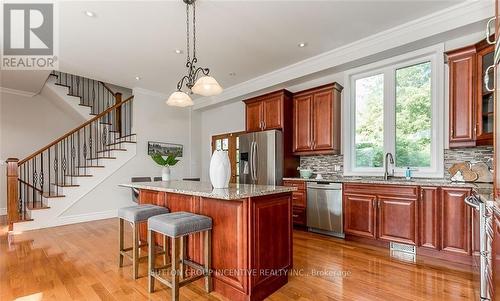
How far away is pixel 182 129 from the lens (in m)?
6.78

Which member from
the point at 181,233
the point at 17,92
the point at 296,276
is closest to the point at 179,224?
the point at 181,233

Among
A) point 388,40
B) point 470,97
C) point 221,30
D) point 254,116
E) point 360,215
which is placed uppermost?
point 221,30

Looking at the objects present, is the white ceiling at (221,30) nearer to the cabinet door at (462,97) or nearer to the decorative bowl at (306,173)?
the cabinet door at (462,97)

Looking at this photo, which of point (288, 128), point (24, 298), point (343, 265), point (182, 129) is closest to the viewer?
point (24, 298)

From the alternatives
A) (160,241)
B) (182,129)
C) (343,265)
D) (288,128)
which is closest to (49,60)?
(182,129)

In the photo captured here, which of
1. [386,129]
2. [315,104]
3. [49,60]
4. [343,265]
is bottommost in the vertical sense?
[343,265]

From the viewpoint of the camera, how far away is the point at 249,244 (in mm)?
2012

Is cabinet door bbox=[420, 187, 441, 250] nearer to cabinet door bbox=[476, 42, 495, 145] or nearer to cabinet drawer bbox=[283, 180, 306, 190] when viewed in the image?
cabinet door bbox=[476, 42, 495, 145]

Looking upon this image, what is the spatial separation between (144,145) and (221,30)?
3702 millimetres

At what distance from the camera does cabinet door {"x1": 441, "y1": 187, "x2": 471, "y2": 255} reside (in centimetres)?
266

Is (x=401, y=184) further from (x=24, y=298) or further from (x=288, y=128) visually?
(x=24, y=298)

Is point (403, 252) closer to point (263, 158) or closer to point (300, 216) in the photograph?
point (300, 216)

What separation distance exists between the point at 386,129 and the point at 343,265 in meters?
2.18

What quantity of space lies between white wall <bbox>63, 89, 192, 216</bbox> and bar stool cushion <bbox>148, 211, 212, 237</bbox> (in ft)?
12.4
